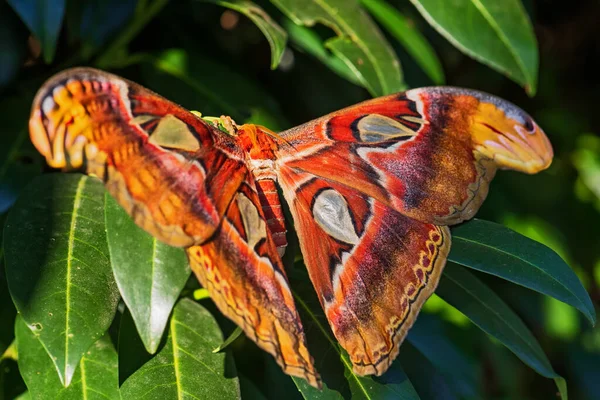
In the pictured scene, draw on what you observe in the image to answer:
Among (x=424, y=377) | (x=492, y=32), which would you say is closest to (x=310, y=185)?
(x=424, y=377)

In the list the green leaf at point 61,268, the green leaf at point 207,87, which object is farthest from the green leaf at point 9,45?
the green leaf at point 61,268

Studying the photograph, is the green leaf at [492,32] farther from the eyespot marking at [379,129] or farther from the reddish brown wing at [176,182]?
the reddish brown wing at [176,182]

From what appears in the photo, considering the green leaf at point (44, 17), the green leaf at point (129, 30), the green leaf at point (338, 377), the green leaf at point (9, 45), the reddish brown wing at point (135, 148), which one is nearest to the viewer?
the reddish brown wing at point (135, 148)

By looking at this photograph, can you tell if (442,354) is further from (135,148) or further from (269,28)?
(135,148)

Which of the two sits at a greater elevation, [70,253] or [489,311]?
[70,253]

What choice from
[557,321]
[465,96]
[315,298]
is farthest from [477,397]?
[465,96]

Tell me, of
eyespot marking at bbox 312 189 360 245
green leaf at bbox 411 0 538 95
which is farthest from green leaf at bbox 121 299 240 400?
green leaf at bbox 411 0 538 95
